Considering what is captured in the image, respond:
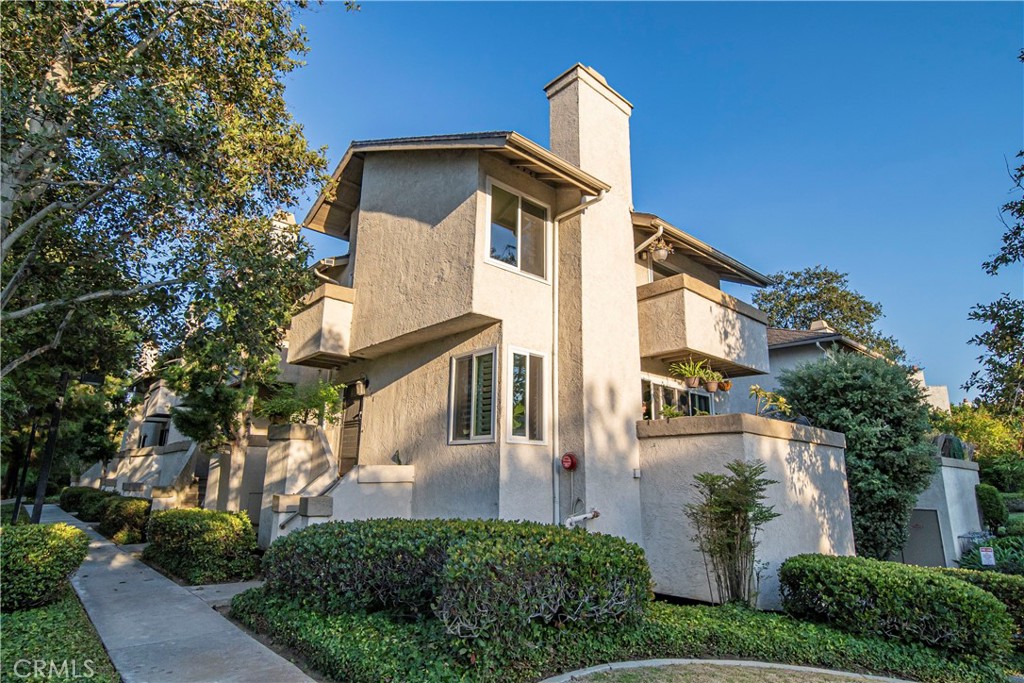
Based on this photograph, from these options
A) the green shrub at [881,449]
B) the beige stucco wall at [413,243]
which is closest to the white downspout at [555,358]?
the beige stucco wall at [413,243]

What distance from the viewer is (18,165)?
729 centimetres

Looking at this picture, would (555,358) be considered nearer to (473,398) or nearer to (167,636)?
(473,398)

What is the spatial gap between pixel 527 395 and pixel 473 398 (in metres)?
0.94

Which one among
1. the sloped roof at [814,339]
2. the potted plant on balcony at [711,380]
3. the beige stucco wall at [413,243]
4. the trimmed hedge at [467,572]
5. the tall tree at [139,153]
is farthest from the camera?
the sloped roof at [814,339]

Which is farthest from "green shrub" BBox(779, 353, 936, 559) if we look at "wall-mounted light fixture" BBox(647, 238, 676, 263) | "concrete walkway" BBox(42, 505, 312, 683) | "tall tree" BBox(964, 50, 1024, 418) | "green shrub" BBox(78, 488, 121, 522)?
"green shrub" BBox(78, 488, 121, 522)

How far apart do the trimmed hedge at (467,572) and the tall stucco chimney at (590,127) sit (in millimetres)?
7582

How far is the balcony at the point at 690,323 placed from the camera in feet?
37.1

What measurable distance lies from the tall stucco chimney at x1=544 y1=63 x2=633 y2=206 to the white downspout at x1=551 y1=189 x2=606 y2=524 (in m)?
1.29

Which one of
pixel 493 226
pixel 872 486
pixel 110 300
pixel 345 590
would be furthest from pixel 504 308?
pixel 872 486

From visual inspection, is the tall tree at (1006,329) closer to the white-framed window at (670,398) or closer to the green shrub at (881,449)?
the green shrub at (881,449)

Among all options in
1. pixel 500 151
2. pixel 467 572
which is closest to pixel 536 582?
pixel 467 572

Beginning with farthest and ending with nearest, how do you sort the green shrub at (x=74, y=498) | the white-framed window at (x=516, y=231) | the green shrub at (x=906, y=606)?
the green shrub at (x=74, y=498) → the white-framed window at (x=516, y=231) → the green shrub at (x=906, y=606)

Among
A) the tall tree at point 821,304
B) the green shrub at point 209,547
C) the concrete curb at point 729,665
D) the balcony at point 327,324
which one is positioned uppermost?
the tall tree at point 821,304

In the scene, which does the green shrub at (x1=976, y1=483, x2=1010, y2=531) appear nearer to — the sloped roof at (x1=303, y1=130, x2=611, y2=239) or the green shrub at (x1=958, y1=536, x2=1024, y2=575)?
the green shrub at (x1=958, y1=536, x2=1024, y2=575)
